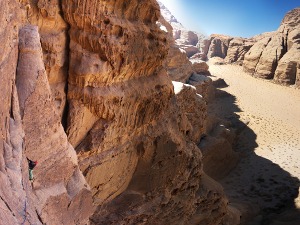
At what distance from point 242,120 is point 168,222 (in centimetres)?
1623

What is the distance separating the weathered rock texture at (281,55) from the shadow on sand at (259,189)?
621 inches

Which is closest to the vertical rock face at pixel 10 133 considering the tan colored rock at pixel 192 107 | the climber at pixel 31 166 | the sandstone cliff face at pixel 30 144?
the sandstone cliff face at pixel 30 144

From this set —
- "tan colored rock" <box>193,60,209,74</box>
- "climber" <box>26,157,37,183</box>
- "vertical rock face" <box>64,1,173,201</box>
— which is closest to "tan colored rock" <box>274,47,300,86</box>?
"tan colored rock" <box>193,60,209,74</box>

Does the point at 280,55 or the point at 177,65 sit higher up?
the point at 280,55

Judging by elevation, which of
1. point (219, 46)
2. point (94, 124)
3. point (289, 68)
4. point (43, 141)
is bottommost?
point (94, 124)

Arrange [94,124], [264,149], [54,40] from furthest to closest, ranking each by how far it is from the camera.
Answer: [264,149] < [94,124] < [54,40]

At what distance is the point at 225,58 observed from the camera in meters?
45.8

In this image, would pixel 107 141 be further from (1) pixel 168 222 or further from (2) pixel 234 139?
(2) pixel 234 139

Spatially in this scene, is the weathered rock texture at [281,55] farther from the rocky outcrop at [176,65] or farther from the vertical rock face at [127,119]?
the vertical rock face at [127,119]

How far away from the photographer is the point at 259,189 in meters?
14.8

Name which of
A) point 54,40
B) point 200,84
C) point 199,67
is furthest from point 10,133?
point 199,67

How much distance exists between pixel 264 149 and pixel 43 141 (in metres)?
17.7

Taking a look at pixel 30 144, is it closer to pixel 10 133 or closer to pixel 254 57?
pixel 10 133

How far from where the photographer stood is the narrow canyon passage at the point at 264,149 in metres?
13.4
